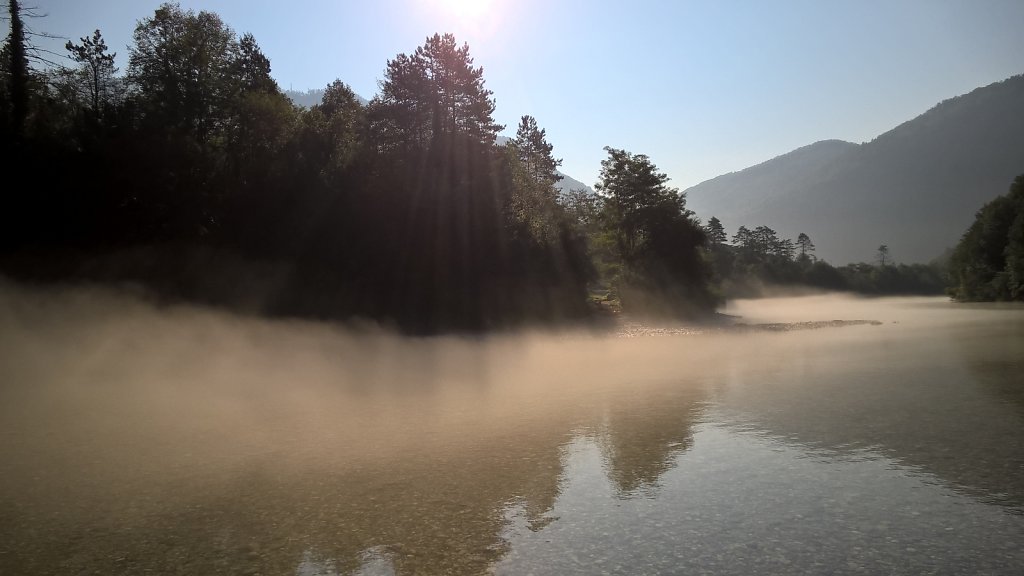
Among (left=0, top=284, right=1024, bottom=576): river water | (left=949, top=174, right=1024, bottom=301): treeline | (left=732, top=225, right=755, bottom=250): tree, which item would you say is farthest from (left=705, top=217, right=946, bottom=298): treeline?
(left=0, top=284, right=1024, bottom=576): river water

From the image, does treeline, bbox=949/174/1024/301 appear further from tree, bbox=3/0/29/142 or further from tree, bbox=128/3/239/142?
tree, bbox=3/0/29/142

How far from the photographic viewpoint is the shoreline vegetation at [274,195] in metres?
28.3

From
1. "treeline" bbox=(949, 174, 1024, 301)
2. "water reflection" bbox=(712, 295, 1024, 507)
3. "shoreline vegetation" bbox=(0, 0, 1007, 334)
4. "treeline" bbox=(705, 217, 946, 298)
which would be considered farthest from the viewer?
"treeline" bbox=(705, 217, 946, 298)

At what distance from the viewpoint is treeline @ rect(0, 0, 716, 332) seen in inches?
1115

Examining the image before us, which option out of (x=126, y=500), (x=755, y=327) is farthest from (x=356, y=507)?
(x=755, y=327)

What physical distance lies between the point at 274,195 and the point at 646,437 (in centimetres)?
2843

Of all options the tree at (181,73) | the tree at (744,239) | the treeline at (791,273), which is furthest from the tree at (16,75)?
the tree at (744,239)

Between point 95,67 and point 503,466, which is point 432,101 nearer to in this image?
point 95,67

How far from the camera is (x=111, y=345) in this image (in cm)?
2136

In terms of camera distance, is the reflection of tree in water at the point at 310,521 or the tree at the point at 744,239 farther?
the tree at the point at 744,239

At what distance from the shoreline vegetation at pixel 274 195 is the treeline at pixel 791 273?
70.8m

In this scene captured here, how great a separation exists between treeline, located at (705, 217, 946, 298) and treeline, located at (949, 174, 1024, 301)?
31.9m

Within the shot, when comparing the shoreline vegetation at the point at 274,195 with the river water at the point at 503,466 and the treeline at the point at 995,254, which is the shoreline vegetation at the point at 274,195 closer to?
the river water at the point at 503,466

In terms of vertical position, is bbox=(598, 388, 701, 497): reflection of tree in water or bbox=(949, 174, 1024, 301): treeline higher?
bbox=(949, 174, 1024, 301): treeline
